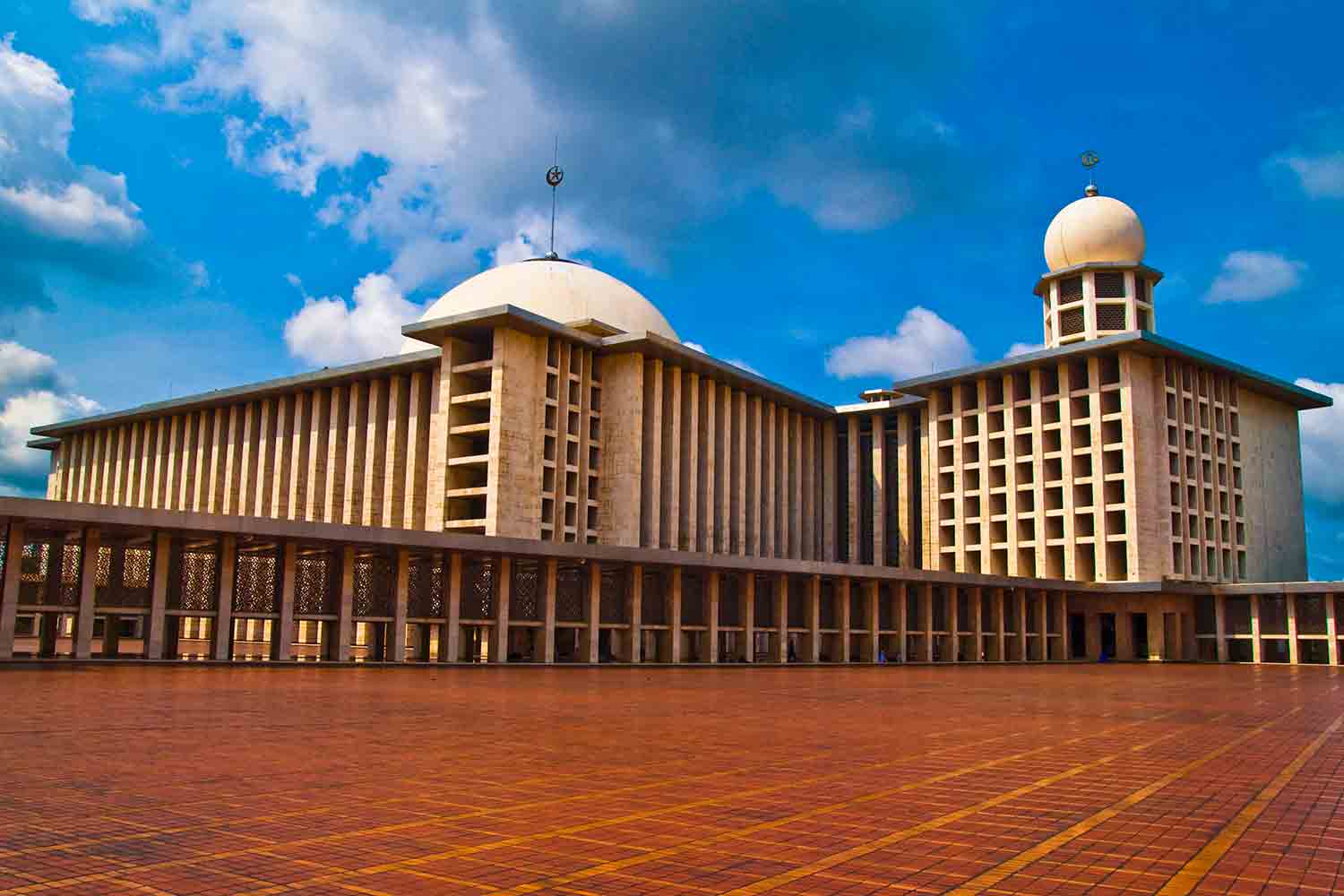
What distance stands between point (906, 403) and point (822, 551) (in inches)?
413

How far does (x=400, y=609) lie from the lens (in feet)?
110

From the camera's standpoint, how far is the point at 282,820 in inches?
276

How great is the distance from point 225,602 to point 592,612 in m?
12.2

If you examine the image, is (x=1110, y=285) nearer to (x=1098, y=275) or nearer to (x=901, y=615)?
(x=1098, y=275)

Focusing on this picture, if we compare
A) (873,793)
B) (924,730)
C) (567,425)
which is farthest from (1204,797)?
(567,425)

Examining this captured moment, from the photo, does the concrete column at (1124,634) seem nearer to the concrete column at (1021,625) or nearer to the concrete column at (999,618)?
the concrete column at (1021,625)

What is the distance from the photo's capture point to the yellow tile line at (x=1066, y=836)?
18.7 feet

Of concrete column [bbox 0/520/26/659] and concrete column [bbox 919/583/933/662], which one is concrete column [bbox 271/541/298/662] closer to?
concrete column [bbox 0/520/26/659]

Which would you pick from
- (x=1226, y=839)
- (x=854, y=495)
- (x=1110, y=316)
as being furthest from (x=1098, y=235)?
(x=1226, y=839)

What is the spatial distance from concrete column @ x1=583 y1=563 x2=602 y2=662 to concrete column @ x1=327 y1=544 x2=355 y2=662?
8.26m

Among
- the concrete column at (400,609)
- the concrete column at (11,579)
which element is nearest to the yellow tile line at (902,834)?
the concrete column at (11,579)

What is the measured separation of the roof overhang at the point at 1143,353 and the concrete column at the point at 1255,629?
1331 cm

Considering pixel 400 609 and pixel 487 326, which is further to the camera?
pixel 487 326

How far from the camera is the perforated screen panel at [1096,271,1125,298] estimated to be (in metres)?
66.4
